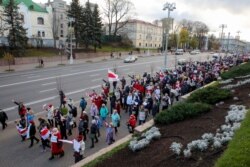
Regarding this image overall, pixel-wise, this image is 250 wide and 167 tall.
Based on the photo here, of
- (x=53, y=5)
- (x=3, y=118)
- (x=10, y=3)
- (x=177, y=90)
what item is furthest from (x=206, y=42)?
(x=3, y=118)

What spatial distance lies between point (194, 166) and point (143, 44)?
9547cm

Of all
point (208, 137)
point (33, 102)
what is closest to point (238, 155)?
point (208, 137)

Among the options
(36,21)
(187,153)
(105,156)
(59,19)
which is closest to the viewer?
(187,153)

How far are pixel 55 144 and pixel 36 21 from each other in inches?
2289

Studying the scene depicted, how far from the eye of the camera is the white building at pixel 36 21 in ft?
196

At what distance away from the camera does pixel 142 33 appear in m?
97.8

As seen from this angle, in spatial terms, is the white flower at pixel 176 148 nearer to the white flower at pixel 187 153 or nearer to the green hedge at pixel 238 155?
the white flower at pixel 187 153

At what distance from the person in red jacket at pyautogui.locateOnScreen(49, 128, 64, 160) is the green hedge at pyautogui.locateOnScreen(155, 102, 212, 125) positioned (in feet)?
12.6

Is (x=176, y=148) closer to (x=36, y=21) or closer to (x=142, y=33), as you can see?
(x=36, y=21)

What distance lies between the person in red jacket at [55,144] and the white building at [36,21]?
50911 millimetres

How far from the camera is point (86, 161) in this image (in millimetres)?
7762

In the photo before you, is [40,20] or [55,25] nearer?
[40,20]

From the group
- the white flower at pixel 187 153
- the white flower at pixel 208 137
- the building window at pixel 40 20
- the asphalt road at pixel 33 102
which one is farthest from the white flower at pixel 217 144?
the building window at pixel 40 20

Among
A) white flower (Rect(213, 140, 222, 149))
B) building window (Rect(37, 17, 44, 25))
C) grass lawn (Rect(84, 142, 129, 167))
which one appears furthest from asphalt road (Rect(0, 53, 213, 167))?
building window (Rect(37, 17, 44, 25))
